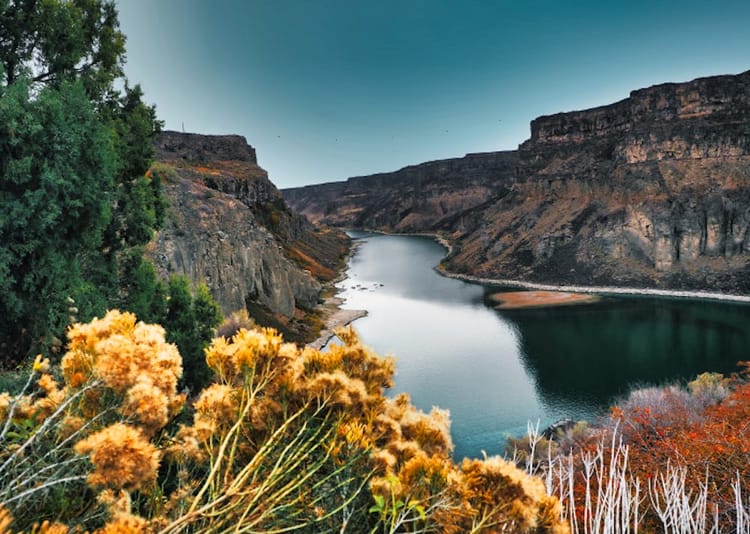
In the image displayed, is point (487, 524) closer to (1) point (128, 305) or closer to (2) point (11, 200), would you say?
(2) point (11, 200)

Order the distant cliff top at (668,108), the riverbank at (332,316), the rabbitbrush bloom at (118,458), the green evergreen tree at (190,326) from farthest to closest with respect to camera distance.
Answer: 1. the distant cliff top at (668,108)
2. the riverbank at (332,316)
3. the green evergreen tree at (190,326)
4. the rabbitbrush bloom at (118,458)

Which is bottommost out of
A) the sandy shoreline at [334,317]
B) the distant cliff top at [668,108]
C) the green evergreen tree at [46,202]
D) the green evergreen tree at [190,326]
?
the sandy shoreline at [334,317]

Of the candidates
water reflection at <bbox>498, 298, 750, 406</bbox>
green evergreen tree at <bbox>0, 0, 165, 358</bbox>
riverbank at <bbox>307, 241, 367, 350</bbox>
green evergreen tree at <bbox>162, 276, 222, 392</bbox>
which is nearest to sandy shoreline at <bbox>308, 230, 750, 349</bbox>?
riverbank at <bbox>307, 241, 367, 350</bbox>

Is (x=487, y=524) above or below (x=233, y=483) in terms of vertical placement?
below

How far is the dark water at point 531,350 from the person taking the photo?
26906 mm

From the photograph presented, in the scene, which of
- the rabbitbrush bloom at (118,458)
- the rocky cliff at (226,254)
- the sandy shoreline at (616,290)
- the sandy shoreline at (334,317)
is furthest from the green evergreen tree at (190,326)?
the sandy shoreline at (616,290)

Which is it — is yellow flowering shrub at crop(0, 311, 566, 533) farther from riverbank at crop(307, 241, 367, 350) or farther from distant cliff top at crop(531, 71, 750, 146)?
distant cliff top at crop(531, 71, 750, 146)

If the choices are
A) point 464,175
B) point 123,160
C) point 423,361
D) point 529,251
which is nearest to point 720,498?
point 123,160

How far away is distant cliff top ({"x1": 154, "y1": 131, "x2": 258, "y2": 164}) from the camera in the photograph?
97.2 m

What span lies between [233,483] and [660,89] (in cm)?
9944

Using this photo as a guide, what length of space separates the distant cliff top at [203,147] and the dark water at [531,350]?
2331 inches

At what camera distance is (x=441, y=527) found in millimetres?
2273

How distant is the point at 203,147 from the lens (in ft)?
344

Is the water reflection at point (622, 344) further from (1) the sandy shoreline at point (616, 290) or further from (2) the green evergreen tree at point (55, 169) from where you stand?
(2) the green evergreen tree at point (55, 169)
